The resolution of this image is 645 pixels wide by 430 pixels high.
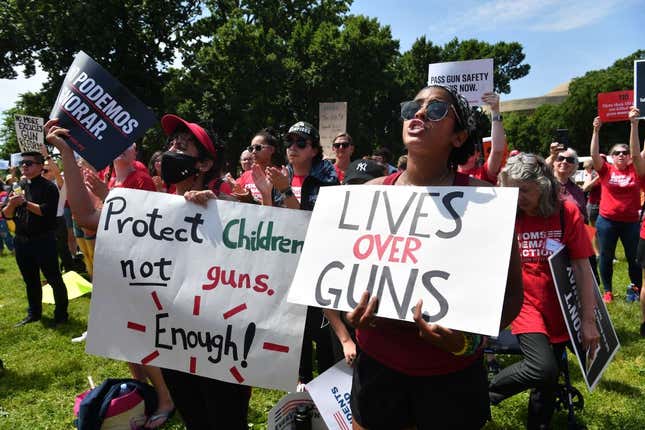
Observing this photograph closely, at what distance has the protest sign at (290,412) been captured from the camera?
9.36 ft

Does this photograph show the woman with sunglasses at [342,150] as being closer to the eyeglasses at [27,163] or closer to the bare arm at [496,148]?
the bare arm at [496,148]

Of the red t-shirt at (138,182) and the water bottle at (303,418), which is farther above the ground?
the red t-shirt at (138,182)

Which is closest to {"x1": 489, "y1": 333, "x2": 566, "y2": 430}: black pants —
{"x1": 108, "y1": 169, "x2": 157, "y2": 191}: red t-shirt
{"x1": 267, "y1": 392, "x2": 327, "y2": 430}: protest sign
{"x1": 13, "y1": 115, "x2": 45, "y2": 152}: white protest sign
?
{"x1": 267, "y1": 392, "x2": 327, "y2": 430}: protest sign

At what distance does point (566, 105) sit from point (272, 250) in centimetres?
4769

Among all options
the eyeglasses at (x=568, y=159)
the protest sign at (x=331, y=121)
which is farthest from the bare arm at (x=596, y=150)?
the protest sign at (x=331, y=121)

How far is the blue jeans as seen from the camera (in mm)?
6391

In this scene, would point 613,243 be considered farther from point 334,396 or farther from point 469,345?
point 469,345

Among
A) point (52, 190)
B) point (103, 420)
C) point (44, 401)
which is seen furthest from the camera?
point (52, 190)

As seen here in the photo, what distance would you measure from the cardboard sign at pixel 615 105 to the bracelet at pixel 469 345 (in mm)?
7441

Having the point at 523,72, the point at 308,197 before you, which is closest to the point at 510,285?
the point at 308,197

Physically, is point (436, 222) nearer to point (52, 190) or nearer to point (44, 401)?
point (44, 401)

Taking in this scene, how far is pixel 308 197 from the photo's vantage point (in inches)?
137

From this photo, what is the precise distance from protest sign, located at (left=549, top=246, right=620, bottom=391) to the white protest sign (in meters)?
9.12

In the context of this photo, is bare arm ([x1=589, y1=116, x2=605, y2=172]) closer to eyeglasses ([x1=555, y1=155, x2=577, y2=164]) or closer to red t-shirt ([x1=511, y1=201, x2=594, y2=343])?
eyeglasses ([x1=555, y1=155, x2=577, y2=164])
